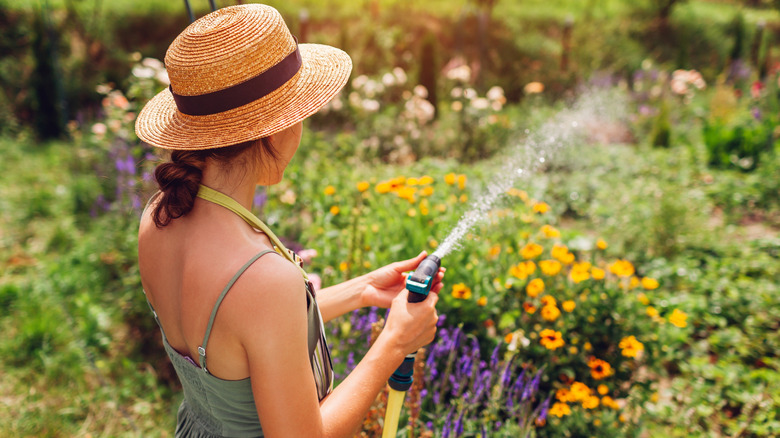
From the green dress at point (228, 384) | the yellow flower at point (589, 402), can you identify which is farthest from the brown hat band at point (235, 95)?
the yellow flower at point (589, 402)

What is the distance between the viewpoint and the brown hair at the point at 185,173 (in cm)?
107

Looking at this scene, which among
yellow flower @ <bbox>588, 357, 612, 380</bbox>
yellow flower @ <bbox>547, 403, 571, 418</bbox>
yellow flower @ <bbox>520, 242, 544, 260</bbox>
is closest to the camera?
yellow flower @ <bbox>547, 403, 571, 418</bbox>

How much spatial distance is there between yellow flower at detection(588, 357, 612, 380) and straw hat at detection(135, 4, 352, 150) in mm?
1810

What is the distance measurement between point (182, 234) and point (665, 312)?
292cm

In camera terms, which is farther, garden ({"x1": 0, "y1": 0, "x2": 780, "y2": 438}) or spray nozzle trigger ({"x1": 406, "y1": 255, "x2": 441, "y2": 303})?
garden ({"x1": 0, "y1": 0, "x2": 780, "y2": 438})

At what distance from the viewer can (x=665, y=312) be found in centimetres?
294

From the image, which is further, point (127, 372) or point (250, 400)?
point (127, 372)

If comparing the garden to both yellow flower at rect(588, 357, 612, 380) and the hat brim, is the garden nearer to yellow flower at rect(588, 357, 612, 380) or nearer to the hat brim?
yellow flower at rect(588, 357, 612, 380)

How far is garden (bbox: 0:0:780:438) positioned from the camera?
231 centimetres

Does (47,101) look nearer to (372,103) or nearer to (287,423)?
(372,103)

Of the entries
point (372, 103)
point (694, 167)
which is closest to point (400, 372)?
point (372, 103)

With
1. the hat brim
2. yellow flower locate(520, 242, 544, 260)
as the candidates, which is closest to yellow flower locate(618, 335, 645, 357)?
yellow flower locate(520, 242, 544, 260)

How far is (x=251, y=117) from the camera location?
107cm

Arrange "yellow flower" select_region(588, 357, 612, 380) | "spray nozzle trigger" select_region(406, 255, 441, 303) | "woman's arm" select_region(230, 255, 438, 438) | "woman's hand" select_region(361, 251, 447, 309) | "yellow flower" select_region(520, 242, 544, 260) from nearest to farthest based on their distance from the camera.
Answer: "woman's arm" select_region(230, 255, 438, 438), "spray nozzle trigger" select_region(406, 255, 441, 303), "woman's hand" select_region(361, 251, 447, 309), "yellow flower" select_region(588, 357, 612, 380), "yellow flower" select_region(520, 242, 544, 260)
